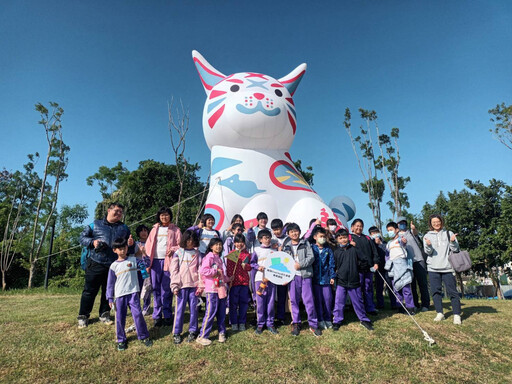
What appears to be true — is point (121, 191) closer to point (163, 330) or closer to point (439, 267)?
point (163, 330)

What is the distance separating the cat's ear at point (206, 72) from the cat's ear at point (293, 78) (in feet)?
6.10

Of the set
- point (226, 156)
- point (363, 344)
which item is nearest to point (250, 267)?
point (363, 344)

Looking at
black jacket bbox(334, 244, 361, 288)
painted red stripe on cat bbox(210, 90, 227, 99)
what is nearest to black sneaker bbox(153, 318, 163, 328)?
black jacket bbox(334, 244, 361, 288)

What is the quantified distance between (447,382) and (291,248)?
2158 mm

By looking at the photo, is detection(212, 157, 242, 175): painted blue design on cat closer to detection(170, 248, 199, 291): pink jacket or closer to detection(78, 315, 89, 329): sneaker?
detection(170, 248, 199, 291): pink jacket

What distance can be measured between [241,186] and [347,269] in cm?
387

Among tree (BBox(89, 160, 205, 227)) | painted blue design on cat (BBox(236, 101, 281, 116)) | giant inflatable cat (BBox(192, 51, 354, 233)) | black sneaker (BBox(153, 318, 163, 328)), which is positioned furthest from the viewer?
tree (BBox(89, 160, 205, 227))

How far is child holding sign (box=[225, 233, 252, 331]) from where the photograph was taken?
405 centimetres

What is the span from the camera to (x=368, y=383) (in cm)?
285

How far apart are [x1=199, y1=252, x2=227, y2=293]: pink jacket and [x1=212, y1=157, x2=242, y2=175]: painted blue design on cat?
4321mm

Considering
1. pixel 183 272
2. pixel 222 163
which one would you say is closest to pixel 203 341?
pixel 183 272

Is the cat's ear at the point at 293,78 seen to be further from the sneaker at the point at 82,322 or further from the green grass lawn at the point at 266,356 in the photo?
the sneaker at the point at 82,322

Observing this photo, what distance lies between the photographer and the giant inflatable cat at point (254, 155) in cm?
731

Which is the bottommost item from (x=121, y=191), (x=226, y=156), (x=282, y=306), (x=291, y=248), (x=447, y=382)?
(x=447, y=382)
